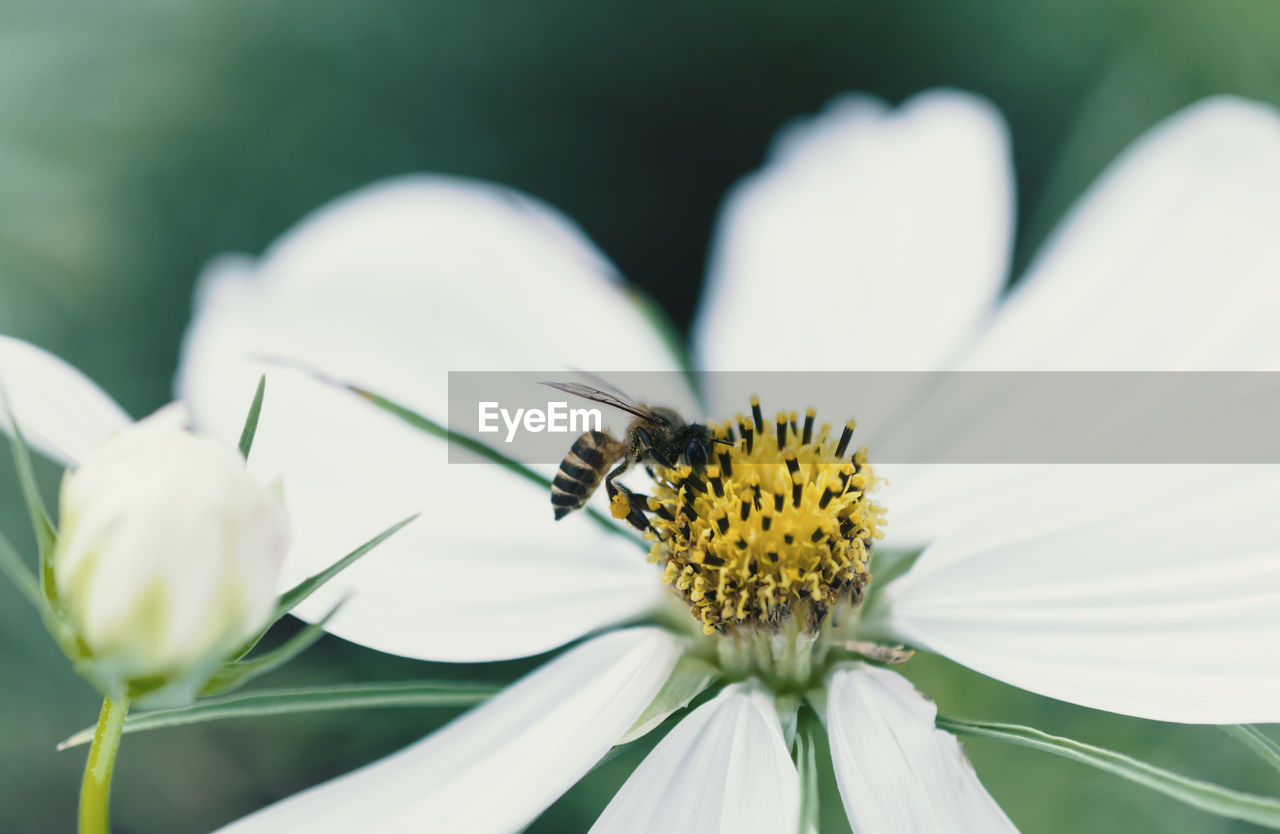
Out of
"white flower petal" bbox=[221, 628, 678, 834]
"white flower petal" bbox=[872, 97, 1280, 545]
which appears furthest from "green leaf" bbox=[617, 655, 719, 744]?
"white flower petal" bbox=[872, 97, 1280, 545]

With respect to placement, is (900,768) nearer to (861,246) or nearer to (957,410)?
(957,410)

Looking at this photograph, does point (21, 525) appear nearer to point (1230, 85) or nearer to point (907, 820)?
point (907, 820)

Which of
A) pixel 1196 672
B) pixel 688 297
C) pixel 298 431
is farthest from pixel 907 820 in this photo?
pixel 688 297

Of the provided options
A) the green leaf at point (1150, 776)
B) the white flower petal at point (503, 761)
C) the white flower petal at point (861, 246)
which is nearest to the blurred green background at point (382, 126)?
the white flower petal at point (861, 246)

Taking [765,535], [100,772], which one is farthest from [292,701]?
[765,535]

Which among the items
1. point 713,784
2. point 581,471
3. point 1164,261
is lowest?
point 713,784

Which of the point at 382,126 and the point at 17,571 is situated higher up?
the point at 382,126
